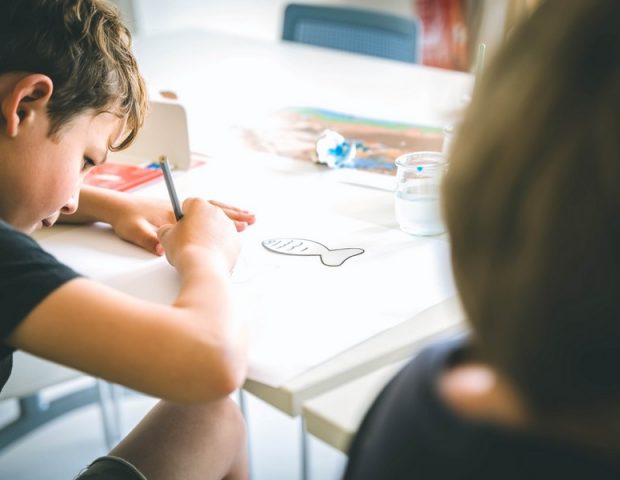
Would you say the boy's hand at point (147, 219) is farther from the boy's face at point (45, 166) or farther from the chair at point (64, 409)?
the chair at point (64, 409)

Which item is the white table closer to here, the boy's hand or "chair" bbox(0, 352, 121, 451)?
the boy's hand

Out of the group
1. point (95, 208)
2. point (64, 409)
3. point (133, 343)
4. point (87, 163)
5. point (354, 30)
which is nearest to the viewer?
point (133, 343)

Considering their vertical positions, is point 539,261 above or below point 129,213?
above

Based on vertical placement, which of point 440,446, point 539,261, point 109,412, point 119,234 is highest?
point 539,261

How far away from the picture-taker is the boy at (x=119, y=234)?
2.53 feet

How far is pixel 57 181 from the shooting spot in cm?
97

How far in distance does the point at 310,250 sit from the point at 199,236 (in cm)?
15

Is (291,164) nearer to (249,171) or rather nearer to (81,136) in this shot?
(249,171)

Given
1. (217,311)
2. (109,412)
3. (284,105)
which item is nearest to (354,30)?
(284,105)

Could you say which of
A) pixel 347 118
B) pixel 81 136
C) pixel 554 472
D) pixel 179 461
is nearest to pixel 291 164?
pixel 347 118

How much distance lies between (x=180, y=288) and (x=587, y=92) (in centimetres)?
63

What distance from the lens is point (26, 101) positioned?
938 mm

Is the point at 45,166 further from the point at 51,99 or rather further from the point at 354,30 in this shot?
the point at 354,30

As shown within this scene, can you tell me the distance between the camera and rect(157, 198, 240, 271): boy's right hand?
961mm
